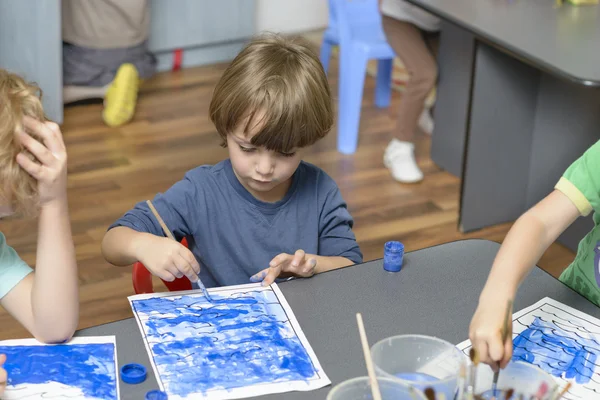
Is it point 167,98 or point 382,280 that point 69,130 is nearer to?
point 167,98

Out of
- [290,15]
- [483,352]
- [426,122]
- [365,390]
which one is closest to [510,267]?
[483,352]

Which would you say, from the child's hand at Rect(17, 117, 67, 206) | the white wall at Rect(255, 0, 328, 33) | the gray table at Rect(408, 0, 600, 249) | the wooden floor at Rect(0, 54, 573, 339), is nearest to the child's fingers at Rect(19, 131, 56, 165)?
the child's hand at Rect(17, 117, 67, 206)

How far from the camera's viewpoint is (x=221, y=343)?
1.16 m

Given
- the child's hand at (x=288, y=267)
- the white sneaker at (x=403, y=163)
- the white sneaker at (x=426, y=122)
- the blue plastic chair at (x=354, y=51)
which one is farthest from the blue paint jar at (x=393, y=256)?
the white sneaker at (x=426, y=122)

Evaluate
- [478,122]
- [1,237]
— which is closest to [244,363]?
[1,237]

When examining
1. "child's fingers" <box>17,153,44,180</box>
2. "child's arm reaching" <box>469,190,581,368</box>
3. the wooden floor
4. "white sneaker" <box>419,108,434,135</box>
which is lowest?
the wooden floor

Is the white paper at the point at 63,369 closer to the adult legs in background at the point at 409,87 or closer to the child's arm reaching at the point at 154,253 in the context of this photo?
the child's arm reaching at the point at 154,253

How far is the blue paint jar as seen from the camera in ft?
4.32

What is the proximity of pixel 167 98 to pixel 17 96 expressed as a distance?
2.74 meters

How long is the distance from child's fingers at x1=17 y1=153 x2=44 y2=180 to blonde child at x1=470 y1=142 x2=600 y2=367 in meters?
0.57

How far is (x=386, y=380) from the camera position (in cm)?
101

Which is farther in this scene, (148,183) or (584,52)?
(148,183)

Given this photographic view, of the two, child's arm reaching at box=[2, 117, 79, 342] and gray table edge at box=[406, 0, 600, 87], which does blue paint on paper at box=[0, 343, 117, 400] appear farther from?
gray table edge at box=[406, 0, 600, 87]

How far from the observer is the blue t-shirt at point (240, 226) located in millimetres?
1526
